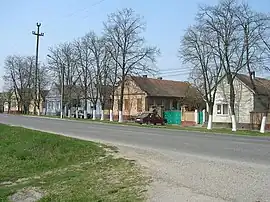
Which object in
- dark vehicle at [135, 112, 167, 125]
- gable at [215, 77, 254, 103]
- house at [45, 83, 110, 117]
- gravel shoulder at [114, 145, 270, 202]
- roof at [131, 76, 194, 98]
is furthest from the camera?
house at [45, 83, 110, 117]

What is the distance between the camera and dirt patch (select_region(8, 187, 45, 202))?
10695 mm

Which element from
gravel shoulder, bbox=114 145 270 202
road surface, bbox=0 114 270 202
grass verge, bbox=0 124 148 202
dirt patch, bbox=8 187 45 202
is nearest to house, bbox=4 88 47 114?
grass verge, bbox=0 124 148 202

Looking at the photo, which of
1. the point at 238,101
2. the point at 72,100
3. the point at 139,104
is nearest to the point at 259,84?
the point at 238,101

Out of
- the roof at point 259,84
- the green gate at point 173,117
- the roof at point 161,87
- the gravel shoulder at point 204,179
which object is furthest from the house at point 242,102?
the gravel shoulder at point 204,179

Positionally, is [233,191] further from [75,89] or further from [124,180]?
[75,89]

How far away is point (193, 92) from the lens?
65562 mm

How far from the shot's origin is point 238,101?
2008 inches

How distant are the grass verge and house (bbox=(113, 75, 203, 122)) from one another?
149ft

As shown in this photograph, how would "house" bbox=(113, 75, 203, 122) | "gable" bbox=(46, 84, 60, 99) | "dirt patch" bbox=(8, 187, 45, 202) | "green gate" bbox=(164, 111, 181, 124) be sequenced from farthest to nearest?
"gable" bbox=(46, 84, 60, 99)
"house" bbox=(113, 75, 203, 122)
"green gate" bbox=(164, 111, 181, 124)
"dirt patch" bbox=(8, 187, 45, 202)

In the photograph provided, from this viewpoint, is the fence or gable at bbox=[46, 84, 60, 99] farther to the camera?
gable at bbox=[46, 84, 60, 99]

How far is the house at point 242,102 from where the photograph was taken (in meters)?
49.1

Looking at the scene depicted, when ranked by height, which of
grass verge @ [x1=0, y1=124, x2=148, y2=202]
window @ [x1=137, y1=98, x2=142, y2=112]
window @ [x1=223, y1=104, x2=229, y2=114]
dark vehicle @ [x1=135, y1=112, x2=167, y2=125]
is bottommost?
grass verge @ [x1=0, y1=124, x2=148, y2=202]

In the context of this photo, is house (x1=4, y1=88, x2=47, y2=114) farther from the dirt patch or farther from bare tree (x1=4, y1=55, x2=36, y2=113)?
the dirt patch

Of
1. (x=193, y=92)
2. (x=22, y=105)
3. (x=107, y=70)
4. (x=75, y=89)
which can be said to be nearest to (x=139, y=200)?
(x=107, y=70)
